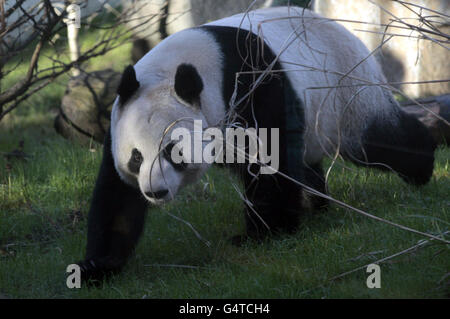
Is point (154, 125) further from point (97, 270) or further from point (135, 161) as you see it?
point (97, 270)

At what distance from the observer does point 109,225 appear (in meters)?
3.29

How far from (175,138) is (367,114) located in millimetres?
1657

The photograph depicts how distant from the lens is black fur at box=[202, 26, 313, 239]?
3.42 metres

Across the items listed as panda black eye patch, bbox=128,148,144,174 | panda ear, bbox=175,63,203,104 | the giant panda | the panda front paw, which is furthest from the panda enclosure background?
panda ear, bbox=175,63,203,104

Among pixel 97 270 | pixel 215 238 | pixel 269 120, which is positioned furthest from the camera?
pixel 215 238

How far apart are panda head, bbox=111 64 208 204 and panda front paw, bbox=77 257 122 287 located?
1.54 ft

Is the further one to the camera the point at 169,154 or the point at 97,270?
the point at 97,270

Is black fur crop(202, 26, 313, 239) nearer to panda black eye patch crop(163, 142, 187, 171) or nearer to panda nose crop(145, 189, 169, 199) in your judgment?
panda black eye patch crop(163, 142, 187, 171)

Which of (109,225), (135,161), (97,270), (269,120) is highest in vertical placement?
(269,120)

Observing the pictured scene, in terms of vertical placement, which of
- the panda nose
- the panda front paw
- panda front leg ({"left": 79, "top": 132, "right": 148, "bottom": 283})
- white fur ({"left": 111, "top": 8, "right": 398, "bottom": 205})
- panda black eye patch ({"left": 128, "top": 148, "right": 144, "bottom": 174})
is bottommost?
the panda front paw

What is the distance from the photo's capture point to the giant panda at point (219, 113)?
306cm

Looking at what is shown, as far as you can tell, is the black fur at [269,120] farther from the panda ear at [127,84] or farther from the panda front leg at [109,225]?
the panda front leg at [109,225]

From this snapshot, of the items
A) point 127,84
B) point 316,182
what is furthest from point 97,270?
point 316,182

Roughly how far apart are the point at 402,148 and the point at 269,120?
4.24ft
